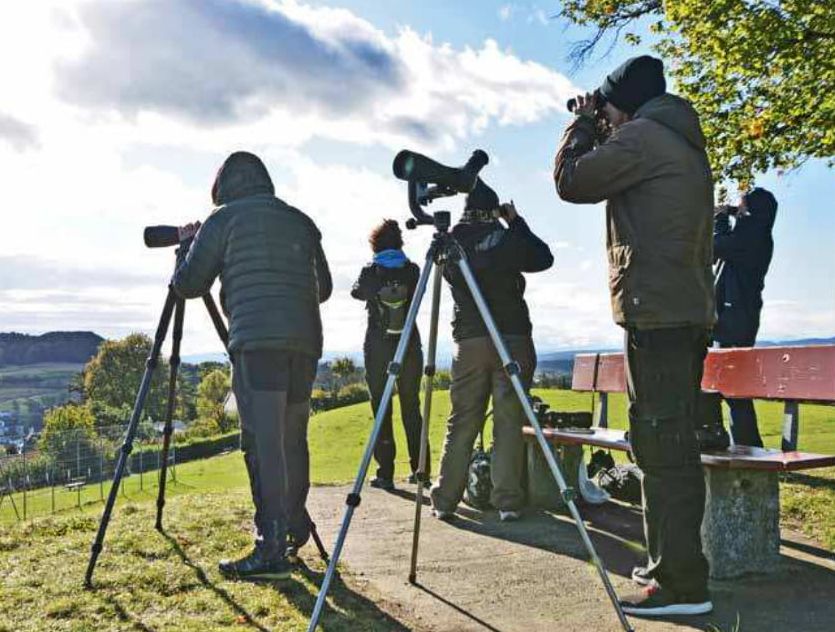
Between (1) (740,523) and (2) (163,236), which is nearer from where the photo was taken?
(1) (740,523)

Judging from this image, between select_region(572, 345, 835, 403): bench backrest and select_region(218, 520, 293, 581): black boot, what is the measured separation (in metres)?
3.73

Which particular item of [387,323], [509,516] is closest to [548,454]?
[509,516]

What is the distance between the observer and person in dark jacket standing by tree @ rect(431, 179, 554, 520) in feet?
20.7

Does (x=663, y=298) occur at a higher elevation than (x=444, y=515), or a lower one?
higher

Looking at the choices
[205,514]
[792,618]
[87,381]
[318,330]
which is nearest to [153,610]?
[318,330]

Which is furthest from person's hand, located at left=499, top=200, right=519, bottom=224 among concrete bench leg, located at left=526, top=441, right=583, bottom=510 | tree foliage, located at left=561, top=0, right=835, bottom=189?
tree foliage, located at left=561, top=0, right=835, bottom=189

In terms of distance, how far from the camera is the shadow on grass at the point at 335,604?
4.03m

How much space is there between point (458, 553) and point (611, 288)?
234cm

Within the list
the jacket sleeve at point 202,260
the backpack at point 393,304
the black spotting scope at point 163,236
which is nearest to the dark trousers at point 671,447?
the jacket sleeve at point 202,260

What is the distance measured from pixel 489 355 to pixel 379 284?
86.5 inches

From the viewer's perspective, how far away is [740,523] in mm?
4867

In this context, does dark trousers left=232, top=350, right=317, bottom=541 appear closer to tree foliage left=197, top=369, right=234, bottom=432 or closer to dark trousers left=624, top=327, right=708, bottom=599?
dark trousers left=624, top=327, right=708, bottom=599

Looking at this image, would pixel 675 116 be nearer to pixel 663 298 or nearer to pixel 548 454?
pixel 663 298

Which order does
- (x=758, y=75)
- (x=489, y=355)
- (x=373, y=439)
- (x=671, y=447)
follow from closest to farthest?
(x=373, y=439) → (x=671, y=447) → (x=489, y=355) → (x=758, y=75)
